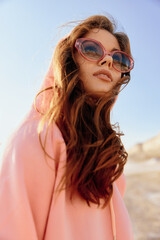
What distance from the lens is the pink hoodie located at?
2.49 feet

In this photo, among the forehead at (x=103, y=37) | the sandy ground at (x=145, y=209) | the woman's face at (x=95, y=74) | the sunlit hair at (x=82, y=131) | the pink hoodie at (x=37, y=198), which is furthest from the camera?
the sandy ground at (x=145, y=209)

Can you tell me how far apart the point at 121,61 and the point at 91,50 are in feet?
0.83

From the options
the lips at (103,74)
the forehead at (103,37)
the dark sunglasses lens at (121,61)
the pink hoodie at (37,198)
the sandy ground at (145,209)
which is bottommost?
the sandy ground at (145,209)

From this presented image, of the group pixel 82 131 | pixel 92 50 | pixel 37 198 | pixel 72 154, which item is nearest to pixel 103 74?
pixel 92 50

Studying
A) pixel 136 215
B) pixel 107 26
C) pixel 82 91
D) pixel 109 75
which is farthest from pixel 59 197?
pixel 136 215

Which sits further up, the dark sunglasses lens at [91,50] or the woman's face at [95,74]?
the dark sunglasses lens at [91,50]

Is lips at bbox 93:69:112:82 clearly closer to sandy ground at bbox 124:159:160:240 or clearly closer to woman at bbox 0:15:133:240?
woman at bbox 0:15:133:240

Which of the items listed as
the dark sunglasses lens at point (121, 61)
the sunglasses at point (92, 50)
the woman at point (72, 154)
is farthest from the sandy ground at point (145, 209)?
the sunglasses at point (92, 50)

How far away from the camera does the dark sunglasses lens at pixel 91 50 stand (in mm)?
1144

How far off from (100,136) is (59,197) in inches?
14.9

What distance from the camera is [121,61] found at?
50.2 inches

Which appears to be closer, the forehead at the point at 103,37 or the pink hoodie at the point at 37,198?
the pink hoodie at the point at 37,198

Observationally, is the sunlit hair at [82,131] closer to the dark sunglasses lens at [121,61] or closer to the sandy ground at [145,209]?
the dark sunglasses lens at [121,61]

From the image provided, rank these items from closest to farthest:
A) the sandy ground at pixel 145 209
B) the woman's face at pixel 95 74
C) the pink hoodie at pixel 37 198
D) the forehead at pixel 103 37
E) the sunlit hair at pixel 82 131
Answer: the pink hoodie at pixel 37 198 → the sunlit hair at pixel 82 131 → the woman's face at pixel 95 74 → the forehead at pixel 103 37 → the sandy ground at pixel 145 209
